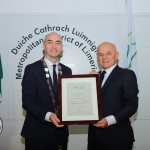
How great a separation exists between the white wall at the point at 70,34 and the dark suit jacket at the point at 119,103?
123 cm

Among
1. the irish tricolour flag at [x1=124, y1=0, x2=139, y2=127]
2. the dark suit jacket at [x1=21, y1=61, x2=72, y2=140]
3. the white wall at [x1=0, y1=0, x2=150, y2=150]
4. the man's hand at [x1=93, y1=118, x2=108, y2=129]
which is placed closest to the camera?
the man's hand at [x1=93, y1=118, x2=108, y2=129]

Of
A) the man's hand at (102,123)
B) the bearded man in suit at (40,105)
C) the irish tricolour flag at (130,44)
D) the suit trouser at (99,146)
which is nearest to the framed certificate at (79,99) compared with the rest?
the man's hand at (102,123)

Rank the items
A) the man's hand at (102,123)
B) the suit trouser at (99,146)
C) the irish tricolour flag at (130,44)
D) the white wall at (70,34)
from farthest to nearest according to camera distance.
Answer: the white wall at (70,34) < the irish tricolour flag at (130,44) < the suit trouser at (99,146) < the man's hand at (102,123)

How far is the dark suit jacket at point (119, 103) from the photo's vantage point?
186 cm

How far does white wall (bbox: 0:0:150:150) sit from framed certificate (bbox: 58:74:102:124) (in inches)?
49.1

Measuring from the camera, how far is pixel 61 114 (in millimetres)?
1820

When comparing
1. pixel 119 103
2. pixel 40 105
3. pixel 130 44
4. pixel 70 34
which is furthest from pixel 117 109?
pixel 70 34

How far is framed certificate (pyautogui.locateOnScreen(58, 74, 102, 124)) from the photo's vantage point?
1809 mm

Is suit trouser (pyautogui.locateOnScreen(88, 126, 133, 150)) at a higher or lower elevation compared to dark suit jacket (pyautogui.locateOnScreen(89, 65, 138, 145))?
lower

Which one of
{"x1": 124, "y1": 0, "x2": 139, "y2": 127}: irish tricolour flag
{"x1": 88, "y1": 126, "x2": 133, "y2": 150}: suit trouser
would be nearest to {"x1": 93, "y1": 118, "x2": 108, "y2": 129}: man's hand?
{"x1": 88, "y1": 126, "x2": 133, "y2": 150}: suit trouser

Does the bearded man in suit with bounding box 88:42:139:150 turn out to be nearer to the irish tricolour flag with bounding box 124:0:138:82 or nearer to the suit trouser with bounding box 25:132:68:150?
the suit trouser with bounding box 25:132:68:150

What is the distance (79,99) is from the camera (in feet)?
6.13

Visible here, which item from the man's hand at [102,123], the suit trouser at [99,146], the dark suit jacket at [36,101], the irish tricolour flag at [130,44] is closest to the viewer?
the man's hand at [102,123]

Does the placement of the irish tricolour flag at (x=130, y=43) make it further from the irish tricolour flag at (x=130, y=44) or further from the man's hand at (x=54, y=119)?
the man's hand at (x=54, y=119)
